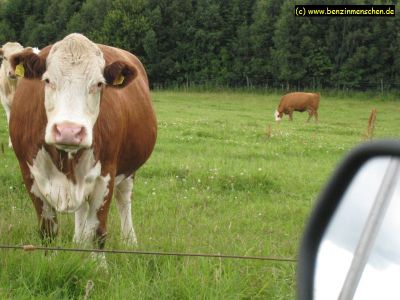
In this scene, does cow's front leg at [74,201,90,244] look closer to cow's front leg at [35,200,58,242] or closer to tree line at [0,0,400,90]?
cow's front leg at [35,200,58,242]

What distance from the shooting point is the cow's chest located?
170 inches

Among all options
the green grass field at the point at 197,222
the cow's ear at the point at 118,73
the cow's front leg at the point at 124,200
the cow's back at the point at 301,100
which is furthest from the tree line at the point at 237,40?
the cow's ear at the point at 118,73

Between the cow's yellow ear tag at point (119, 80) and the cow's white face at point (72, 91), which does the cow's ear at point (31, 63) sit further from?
the cow's yellow ear tag at point (119, 80)

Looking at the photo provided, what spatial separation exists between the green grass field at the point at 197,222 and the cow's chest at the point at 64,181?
292 mm

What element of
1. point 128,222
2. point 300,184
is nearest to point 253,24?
point 300,184

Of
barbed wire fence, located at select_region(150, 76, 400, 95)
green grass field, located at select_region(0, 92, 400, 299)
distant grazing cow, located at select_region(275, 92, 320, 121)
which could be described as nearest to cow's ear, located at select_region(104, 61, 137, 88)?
green grass field, located at select_region(0, 92, 400, 299)

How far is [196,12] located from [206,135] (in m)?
46.9

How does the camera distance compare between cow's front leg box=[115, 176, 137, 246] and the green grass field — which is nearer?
the green grass field

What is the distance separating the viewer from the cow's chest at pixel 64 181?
4320mm

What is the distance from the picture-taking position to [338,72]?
50.6 m

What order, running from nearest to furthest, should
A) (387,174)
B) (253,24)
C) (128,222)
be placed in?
(387,174) → (128,222) → (253,24)

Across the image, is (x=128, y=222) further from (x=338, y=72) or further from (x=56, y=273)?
(x=338, y=72)

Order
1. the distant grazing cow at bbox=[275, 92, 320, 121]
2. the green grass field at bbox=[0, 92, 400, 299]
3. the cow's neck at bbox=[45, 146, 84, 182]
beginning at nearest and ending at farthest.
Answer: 1. the green grass field at bbox=[0, 92, 400, 299]
2. the cow's neck at bbox=[45, 146, 84, 182]
3. the distant grazing cow at bbox=[275, 92, 320, 121]

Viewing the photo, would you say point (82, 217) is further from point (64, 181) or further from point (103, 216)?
point (64, 181)
